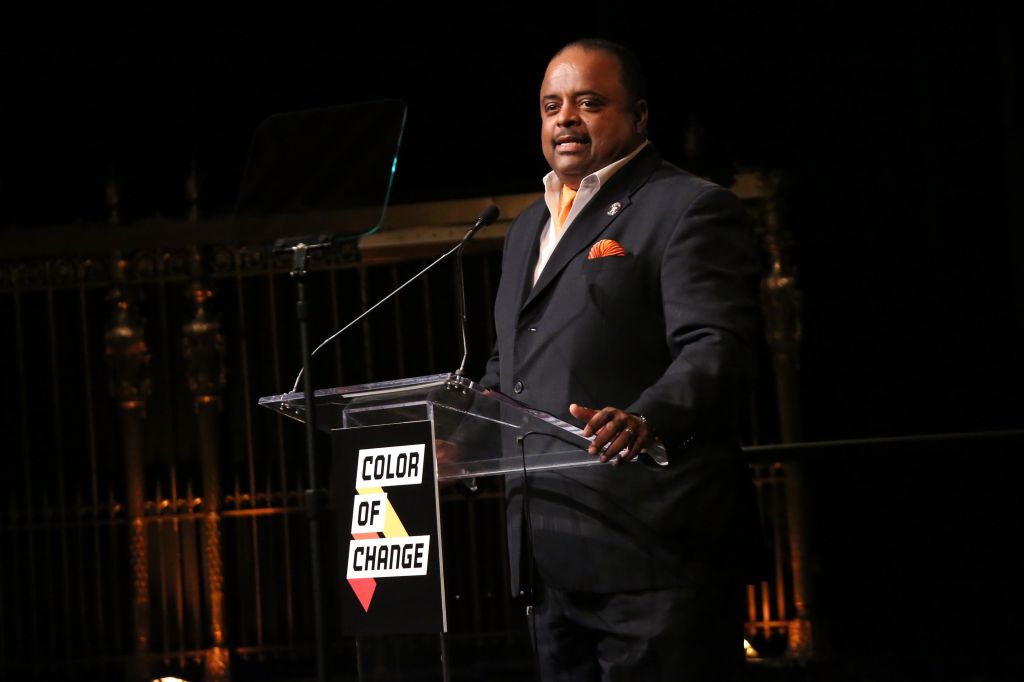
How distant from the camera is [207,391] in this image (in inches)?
221

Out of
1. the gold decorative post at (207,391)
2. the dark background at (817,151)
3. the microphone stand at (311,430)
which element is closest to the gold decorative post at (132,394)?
the gold decorative post at (207,391)

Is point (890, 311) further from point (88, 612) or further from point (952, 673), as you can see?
point (88, 612)

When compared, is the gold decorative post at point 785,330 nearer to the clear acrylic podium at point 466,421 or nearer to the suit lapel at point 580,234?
the suit lapel at point 580,234

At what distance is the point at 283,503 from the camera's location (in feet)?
18.3

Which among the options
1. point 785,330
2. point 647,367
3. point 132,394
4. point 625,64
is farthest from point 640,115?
point 132,394

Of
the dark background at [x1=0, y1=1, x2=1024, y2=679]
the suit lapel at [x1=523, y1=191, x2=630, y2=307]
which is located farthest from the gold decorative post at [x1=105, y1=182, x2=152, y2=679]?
the suit lapel at [x1=523, y1=191, x2=630, y2=307]

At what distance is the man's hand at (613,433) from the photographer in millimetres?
1878

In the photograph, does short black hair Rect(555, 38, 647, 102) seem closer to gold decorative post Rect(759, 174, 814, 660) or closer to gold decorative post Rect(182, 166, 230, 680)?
gold decorative post Rect(759, 174, 814, 660)

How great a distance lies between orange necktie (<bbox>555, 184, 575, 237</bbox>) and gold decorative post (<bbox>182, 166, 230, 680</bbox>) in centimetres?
348

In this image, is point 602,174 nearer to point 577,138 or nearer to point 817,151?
point 577,138

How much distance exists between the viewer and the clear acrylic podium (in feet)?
6.54

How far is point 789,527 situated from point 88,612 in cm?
318

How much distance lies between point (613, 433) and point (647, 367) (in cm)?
31

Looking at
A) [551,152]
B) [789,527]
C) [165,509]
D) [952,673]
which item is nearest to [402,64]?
[165,509]
